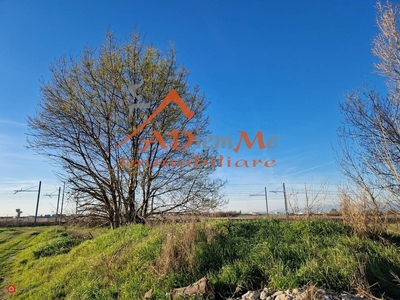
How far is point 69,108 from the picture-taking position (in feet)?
40.9

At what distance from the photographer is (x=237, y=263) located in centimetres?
464

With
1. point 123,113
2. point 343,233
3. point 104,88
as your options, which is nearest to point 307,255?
point 343,233

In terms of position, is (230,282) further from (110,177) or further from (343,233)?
(110,177)

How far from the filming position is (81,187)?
12.7m

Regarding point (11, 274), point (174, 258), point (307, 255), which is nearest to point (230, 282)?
→ point (174, 258)

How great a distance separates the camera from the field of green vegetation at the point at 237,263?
407cm

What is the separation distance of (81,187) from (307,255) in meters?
10.8

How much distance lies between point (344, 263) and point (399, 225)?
298cm

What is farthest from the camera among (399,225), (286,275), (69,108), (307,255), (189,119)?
(189,119)

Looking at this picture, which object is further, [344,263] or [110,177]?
[110,177]

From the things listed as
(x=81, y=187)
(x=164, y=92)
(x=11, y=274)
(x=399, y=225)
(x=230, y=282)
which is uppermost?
(x=164, y=92)

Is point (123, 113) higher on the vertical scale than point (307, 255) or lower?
higher

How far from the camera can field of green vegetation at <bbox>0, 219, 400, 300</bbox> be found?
4070 millimetres

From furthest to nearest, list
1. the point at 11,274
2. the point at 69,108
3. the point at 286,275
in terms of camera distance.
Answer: the point at 69,108
the point at 11,274
the point at 286,275
